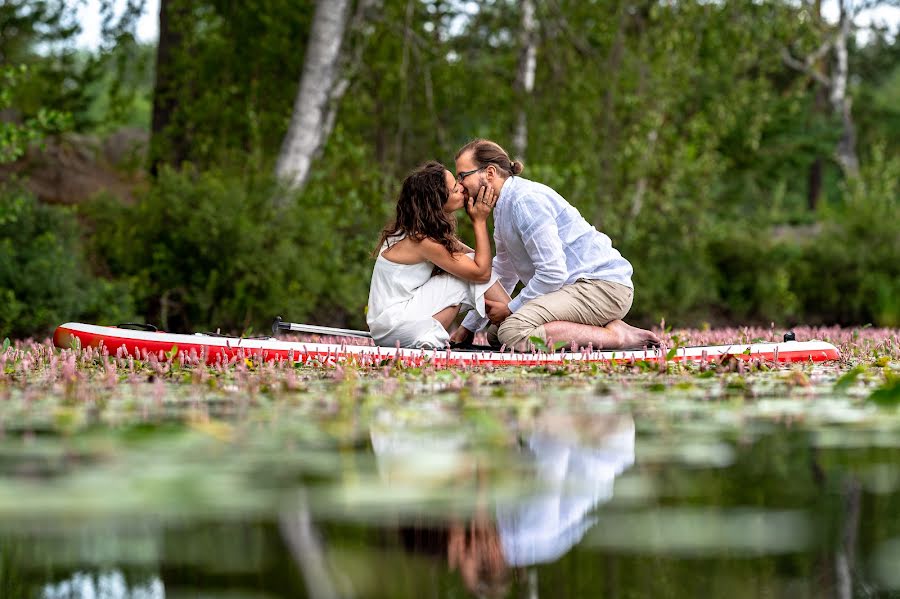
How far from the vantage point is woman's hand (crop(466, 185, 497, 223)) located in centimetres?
783

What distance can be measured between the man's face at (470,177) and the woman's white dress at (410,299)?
2.00 ft

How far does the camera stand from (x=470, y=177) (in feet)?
26.0

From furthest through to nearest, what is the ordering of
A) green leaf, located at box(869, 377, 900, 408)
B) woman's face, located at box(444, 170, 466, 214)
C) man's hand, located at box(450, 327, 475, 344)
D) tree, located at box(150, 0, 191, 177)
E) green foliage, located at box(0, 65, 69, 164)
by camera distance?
tree, located at box(150, 0, 191, 177) < green foliage, located at box(0, 65, 69, 164) < man's hand, located at box(450, 327, 475, 344) < woman's face, located at box(444, 170, 466, 214) < green leaf, located at box(869, 377, 900, 408)

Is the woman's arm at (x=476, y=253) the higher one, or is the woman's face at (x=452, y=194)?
the woman's face at (x=452, y=194)

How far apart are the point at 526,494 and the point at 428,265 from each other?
517 cm

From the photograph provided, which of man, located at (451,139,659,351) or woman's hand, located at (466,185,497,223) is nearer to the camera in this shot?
man, located at (451,139,659,351)

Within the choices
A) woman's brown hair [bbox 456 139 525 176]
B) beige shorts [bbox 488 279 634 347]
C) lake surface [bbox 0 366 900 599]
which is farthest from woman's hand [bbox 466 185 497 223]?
lake surface [bbox 0 366 900 599]

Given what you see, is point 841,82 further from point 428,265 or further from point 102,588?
point 102,588

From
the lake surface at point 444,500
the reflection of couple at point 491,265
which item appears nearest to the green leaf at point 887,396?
the lake surface at point 444,500

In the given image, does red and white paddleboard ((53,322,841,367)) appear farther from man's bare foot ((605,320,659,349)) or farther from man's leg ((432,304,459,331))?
man's leg ((432,304,459,331))

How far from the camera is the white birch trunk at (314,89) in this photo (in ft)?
45.8

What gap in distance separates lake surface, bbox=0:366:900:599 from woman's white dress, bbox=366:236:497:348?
10.1 ft

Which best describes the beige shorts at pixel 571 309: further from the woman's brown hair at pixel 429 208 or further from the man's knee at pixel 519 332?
the woman's brown hair at pixel 429 208

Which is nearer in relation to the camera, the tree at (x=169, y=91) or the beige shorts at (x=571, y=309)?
the beige shorts at (x=571, y=309)
